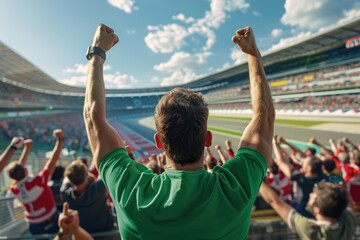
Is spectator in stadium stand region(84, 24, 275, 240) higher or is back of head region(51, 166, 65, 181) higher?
spectator in stadium stand region(84, 24, 275, 240)

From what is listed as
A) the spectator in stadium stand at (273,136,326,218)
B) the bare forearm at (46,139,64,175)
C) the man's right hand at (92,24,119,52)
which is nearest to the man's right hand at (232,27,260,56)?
the man's right hand at (92,24,119,52)

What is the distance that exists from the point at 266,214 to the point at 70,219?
2.61 metres

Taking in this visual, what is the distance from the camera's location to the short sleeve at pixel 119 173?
1.00 meters

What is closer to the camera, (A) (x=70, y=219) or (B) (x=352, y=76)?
(A) (x=70, y=219)

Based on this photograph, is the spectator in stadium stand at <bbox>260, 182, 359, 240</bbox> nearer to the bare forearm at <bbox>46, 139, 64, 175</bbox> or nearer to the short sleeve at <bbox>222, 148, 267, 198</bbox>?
the short sleeve at <bbox>222, 148, 267, 198</bbox>

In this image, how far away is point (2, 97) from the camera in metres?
22.0

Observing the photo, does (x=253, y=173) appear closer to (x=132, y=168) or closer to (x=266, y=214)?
(x=132, y=168)

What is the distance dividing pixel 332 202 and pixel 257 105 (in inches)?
52.9

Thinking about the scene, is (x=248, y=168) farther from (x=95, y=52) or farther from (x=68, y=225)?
(x=68, y=225)

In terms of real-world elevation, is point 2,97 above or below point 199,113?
above

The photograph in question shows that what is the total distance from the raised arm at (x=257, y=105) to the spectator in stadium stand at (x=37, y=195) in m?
2.67

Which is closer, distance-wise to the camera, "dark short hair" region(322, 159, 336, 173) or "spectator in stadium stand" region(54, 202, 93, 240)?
"spectator in stadium stand" region(54, 202, 93, 240)

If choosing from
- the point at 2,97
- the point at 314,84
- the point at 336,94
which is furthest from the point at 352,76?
the point at 2,97

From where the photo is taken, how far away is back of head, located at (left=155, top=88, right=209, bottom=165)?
41.0 inches
